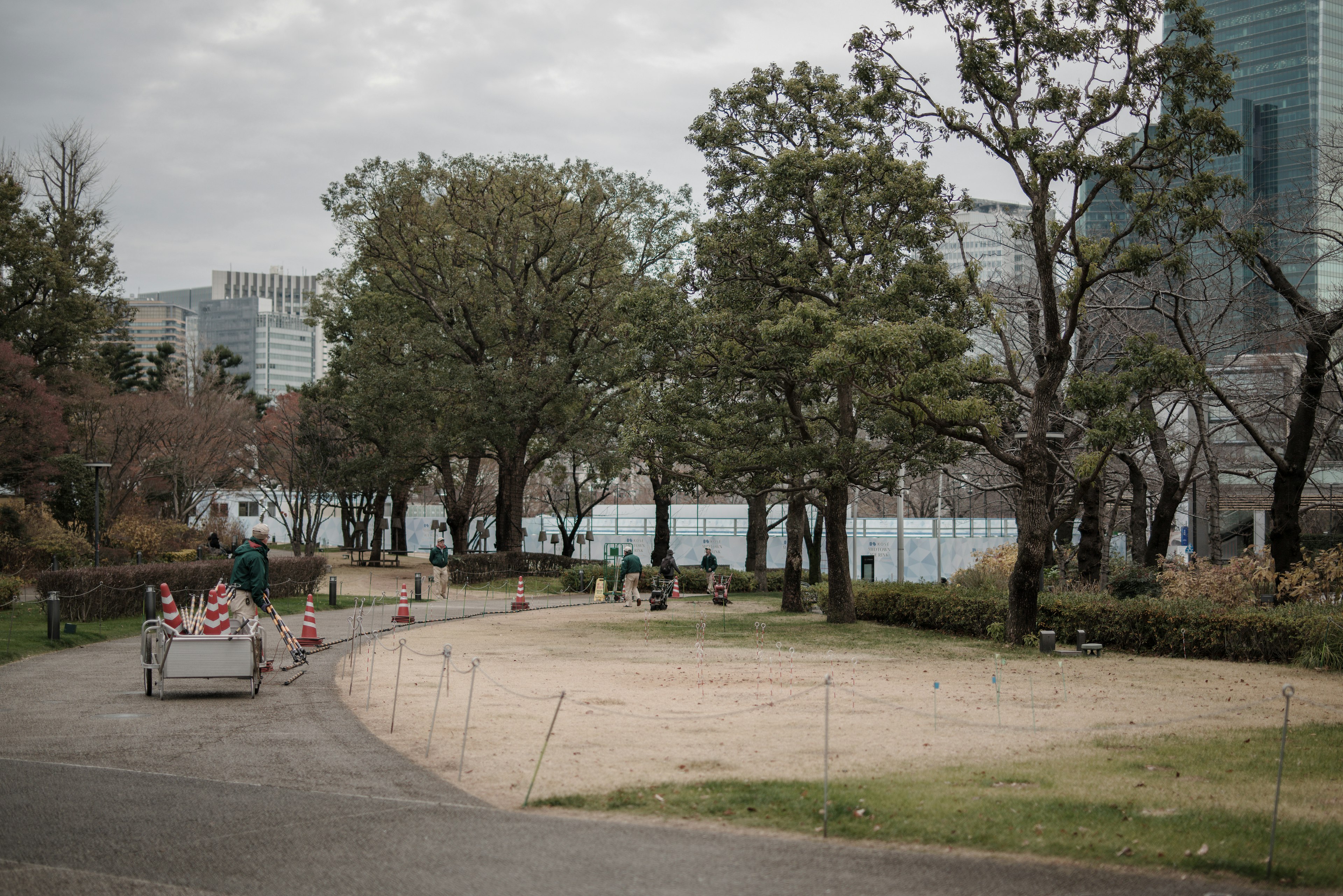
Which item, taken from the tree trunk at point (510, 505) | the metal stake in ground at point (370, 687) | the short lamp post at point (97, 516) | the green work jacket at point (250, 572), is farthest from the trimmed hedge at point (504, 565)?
the metal stake in ground at point (370, 687)

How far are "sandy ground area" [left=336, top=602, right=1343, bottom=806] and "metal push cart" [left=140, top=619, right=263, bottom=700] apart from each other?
3.97ft

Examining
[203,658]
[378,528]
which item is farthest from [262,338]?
[203,658]

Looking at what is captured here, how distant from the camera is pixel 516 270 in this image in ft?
141

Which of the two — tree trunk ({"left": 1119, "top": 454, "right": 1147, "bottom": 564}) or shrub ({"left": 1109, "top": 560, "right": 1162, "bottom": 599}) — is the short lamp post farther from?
tree trunk ({"left": 1119, "top": 454, "right": 1147, "bottom": 564})

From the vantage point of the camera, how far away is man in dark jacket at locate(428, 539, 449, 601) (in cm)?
3259

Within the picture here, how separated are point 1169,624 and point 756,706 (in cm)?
1023

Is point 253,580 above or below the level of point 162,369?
below

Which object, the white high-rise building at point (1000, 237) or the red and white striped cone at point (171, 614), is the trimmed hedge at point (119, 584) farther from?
the white high-rise building at point (1000, 237)

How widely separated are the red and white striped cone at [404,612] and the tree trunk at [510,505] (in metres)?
21.5

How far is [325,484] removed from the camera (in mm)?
46344

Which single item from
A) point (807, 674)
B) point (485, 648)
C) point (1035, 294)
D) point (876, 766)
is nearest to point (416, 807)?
point (876, 766)

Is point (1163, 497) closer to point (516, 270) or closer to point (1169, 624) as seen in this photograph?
point (1169, 624)

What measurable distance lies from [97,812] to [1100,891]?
611cm

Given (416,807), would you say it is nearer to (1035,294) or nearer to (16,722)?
(16,722)
